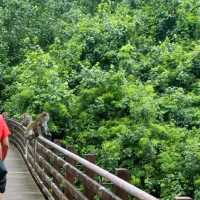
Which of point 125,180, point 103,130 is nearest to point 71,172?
point 125,180

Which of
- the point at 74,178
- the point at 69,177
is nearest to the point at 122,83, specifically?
the point at 69,177

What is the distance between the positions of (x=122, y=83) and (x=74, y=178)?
15.6m

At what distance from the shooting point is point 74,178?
27.2 feet

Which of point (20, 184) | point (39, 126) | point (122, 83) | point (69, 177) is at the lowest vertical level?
point (20, 184)

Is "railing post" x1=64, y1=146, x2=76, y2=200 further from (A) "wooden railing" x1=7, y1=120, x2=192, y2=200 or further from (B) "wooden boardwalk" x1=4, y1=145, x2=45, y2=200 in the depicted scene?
(B) "wooden boardwalk" x1=4, y1=145, x2=45, y2=200

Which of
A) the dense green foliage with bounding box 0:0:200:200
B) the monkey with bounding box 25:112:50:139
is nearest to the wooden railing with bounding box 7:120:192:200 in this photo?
the monkey with bounding box 25:112:50:139

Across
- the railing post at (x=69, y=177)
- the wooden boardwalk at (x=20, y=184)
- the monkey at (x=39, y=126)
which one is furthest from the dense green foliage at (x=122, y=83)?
the railing post at (x=69, y=177)

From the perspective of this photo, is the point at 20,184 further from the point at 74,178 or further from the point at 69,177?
the point at 74,178

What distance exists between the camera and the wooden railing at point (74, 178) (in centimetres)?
511

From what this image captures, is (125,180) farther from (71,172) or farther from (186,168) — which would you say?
(186,168)

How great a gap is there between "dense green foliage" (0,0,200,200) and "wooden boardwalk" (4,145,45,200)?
2945 mm

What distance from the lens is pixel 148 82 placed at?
87.6 feet

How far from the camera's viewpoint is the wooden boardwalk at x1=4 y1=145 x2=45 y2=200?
11.5m

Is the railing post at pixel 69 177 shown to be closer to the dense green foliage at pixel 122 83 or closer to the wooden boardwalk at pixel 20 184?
the wooden boardwalk at pixel 20 184
